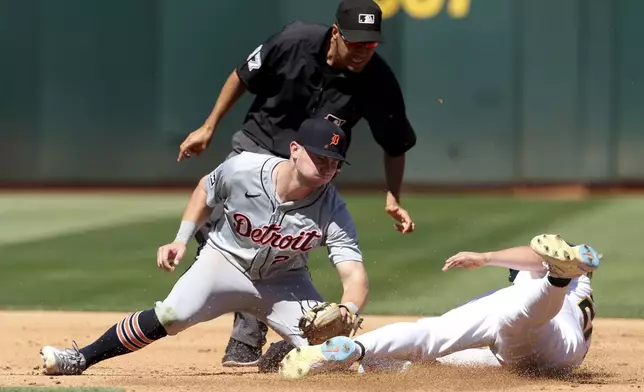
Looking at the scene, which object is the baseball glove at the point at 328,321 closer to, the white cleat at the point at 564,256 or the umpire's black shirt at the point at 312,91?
the white cleat at the point at 564,256

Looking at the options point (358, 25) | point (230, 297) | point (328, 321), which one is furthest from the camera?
point (358, 25)

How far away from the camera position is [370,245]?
11328 mm

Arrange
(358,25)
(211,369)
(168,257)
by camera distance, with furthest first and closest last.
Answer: (211,369) < (358,25) < (168,257)

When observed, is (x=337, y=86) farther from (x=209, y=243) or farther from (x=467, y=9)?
(x=467, y=9)

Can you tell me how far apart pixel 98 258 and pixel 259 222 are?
4.98 meters

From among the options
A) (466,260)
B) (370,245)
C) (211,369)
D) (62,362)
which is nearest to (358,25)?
(466,260)

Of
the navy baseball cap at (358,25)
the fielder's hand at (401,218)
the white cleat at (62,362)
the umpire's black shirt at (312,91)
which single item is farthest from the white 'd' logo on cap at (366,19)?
the white cleat at (62,362)

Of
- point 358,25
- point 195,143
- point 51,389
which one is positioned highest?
point 358,25

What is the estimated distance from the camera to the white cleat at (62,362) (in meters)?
6.03

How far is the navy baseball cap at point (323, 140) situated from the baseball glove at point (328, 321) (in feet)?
2.19

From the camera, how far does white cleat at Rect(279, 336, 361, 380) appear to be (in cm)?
557

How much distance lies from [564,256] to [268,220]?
4.59ft

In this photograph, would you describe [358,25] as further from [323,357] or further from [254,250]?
[323,357]

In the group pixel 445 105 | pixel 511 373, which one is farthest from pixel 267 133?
pixel 445 105
